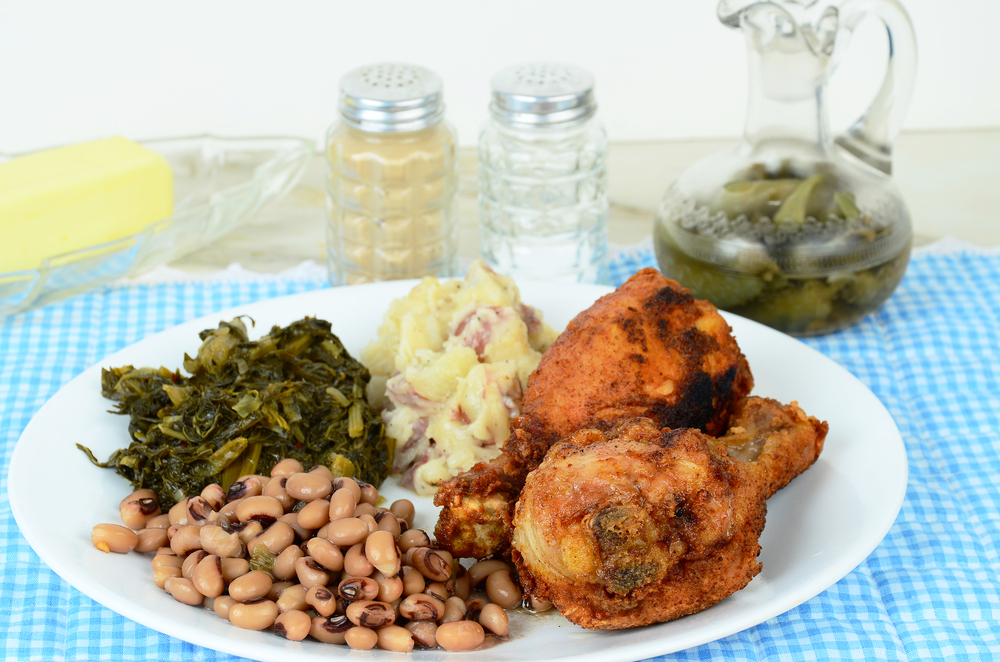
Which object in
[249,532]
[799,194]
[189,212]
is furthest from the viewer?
[189,212]

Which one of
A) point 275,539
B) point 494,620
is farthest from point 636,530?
point 275,539

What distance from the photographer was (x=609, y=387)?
10.4 feet

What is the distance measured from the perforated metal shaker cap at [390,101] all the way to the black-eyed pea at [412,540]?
7.24ft

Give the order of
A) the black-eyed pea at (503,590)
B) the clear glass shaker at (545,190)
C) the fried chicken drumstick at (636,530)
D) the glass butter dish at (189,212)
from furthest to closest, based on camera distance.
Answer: the glass butter dish at (189,212) < the clear glass shaker at (545,190) < the black-eyed pea at (503,590) < the fried chicken drumstick at (636,530)

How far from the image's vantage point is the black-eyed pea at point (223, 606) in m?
2.71

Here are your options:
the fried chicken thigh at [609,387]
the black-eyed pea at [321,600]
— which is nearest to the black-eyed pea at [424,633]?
the black-eyed pea at [321,600]

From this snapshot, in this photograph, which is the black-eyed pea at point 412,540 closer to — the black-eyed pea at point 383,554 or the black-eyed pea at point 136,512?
the black-eyed pea at point 383,554

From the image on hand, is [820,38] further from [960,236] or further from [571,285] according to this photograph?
[960,236]

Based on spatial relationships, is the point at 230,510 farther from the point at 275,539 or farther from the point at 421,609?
the point at 421,609

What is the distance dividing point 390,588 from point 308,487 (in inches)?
19.0

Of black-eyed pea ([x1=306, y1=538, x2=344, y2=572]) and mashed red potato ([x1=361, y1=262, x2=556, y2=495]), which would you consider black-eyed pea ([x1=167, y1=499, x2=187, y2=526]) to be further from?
mashed red potato ([x1=361, y1=262, x2=556, y2=495])

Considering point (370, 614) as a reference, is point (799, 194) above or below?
above

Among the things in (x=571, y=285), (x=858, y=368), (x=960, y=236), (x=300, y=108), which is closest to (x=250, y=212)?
(x=300, y=108)

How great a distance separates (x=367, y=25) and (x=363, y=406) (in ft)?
13.1
